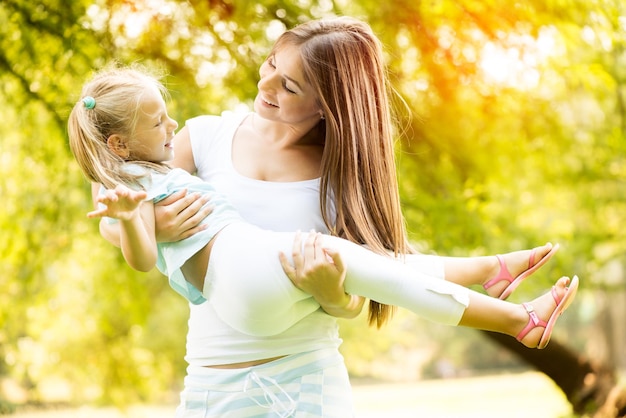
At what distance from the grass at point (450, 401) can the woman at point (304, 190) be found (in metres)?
7.02

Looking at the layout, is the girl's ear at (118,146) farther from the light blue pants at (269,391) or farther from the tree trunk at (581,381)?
the tree trunk at (581,381)

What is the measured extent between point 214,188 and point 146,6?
312 centimetres

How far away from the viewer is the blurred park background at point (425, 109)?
15.9ft

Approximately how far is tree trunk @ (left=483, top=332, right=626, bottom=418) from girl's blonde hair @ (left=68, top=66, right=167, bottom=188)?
4.85 m

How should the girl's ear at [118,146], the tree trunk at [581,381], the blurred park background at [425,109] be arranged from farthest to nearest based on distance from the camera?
the tree trunk at [581,381], the blurred park background at [425,109], the girl's ear at [118,146]

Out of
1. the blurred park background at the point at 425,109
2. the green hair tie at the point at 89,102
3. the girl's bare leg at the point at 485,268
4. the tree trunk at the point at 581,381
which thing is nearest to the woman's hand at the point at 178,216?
the green hair tie at the point at 89,102

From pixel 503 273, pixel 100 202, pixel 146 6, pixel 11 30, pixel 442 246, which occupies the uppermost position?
pixel 100 202

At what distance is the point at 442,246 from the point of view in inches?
187

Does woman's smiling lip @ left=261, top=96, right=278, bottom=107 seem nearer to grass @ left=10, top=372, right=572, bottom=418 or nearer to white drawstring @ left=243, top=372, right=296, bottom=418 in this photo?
white drawstring @ left=243, top=372, right=296, bottom=418

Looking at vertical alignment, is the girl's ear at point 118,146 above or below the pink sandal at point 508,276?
above

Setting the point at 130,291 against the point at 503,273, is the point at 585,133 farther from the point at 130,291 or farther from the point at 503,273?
the point at 503,273

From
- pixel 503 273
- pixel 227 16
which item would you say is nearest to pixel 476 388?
pixel 227 16

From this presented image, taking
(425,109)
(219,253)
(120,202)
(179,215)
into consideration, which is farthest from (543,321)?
(425,109)

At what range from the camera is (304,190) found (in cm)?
214
